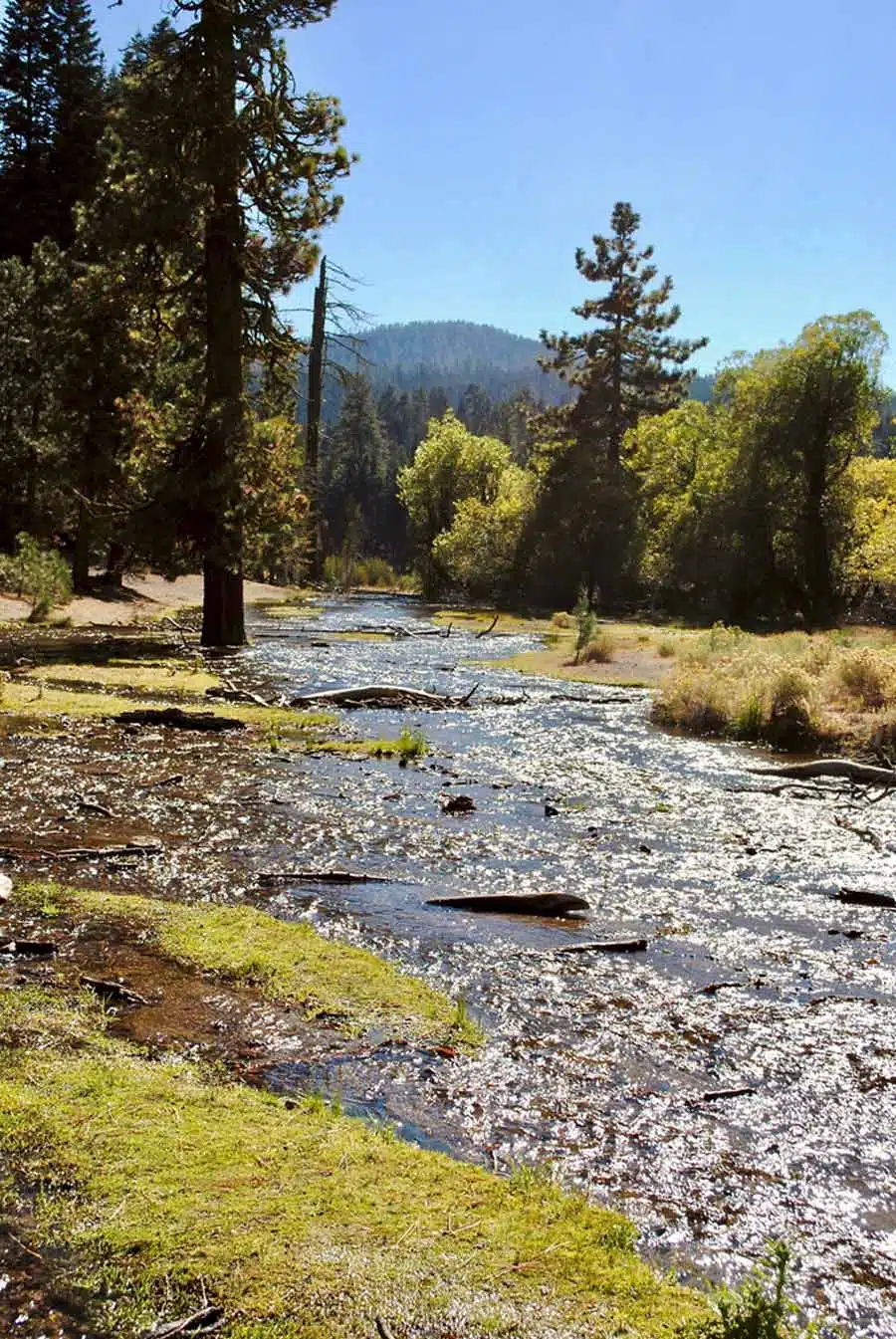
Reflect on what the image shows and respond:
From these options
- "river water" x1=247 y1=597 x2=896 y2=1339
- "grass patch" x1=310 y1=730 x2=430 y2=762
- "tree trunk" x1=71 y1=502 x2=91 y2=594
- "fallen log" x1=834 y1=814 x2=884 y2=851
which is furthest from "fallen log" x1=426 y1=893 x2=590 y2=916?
"tree trunk" x1=71 y1=502 x2=91 y2=594

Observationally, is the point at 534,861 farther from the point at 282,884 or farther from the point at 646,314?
the point at 646,314

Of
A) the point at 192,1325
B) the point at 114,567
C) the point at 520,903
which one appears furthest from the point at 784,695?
the point at 114,567

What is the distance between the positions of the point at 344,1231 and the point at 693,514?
56820mm

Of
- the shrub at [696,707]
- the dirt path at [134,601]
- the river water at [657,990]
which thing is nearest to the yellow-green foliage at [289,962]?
the river water at [657,990]

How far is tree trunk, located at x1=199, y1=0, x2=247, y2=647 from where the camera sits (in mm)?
23266

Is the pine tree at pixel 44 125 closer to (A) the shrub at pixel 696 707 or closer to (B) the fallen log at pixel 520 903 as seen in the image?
(A) the shrub at pixel 696 707

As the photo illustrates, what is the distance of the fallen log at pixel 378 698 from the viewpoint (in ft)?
60.1

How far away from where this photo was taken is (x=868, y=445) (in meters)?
49.8

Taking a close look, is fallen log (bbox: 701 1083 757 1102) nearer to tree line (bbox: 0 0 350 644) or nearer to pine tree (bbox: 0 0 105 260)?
tree line (bbox: 0 0 350 644)

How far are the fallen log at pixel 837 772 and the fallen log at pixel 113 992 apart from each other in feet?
35.6

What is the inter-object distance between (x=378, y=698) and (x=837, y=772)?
841 cm

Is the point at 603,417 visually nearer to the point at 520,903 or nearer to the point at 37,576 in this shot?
the point at 37,576

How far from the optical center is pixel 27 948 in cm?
594

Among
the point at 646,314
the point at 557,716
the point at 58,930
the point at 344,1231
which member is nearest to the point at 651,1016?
the point at 344,1231
